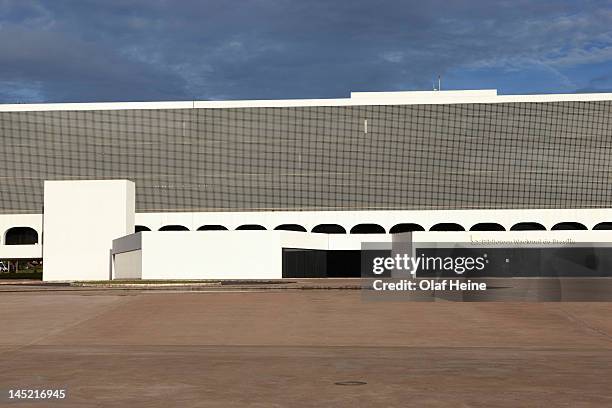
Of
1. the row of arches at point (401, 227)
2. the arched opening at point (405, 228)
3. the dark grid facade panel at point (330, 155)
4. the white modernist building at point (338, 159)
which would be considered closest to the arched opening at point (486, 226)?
the row of arches at point (401, 227)

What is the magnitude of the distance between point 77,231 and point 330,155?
3352 cm

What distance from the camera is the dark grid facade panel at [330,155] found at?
4363 inches

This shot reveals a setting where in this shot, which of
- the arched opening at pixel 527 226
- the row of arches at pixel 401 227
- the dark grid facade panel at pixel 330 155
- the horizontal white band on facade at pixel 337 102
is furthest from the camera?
the arched opening at pixel 527 226

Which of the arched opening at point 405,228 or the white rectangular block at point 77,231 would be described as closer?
the white rectangular block at point 77,231

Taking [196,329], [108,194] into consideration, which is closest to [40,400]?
[196,329]

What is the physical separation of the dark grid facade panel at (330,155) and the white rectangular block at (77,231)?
56.2 feet

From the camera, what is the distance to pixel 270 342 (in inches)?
918

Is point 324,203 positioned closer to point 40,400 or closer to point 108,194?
point 108,194

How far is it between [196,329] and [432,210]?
8765 centimetres

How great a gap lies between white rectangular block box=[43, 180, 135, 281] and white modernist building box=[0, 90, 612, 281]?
15.8m

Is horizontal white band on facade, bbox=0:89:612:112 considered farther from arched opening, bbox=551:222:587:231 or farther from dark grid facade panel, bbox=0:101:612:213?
arched opening, bbox=551:222:587:231

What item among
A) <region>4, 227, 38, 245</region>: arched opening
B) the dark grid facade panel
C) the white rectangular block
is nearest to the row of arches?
the dark grid facade panel

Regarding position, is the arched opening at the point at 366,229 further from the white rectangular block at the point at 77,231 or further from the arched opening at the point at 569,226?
the white rectangular block at the point at 77,231

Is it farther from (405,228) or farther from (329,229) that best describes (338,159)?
(405,228)
